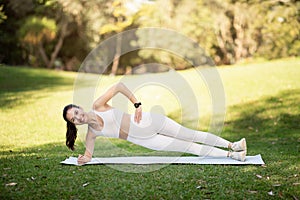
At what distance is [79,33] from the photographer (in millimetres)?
21344

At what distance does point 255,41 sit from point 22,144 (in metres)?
16.8

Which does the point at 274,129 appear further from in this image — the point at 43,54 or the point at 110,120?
the point at 43,54

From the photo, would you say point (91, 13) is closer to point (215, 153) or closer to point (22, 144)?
point (22, 144)

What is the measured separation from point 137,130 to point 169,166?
543 mm

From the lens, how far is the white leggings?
15.2ft

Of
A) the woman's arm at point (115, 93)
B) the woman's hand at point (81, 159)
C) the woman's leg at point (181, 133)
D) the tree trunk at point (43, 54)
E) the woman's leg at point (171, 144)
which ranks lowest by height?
the woman's hand at point (81, 159)

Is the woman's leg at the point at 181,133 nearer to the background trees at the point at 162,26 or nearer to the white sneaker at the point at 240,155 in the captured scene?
the white sneaker at the point at 240,155

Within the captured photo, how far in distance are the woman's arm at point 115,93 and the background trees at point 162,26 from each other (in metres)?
14.2

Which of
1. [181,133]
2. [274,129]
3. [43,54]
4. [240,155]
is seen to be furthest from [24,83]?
[240,155]

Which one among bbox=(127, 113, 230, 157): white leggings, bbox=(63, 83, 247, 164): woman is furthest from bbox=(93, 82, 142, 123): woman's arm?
bbox=(127, 113, 230, 157): white leggings

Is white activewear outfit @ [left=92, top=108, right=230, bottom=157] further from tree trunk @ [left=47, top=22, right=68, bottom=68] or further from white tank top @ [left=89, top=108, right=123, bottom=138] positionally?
tree trunk @ [left=47, top=22, right=68, bottom=68]

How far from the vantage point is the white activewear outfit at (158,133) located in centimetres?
461

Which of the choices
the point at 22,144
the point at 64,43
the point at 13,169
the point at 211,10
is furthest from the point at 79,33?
the point at 13,169

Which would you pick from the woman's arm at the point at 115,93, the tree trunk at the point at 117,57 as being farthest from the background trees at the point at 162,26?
the woman's arm at the point at 115,93
